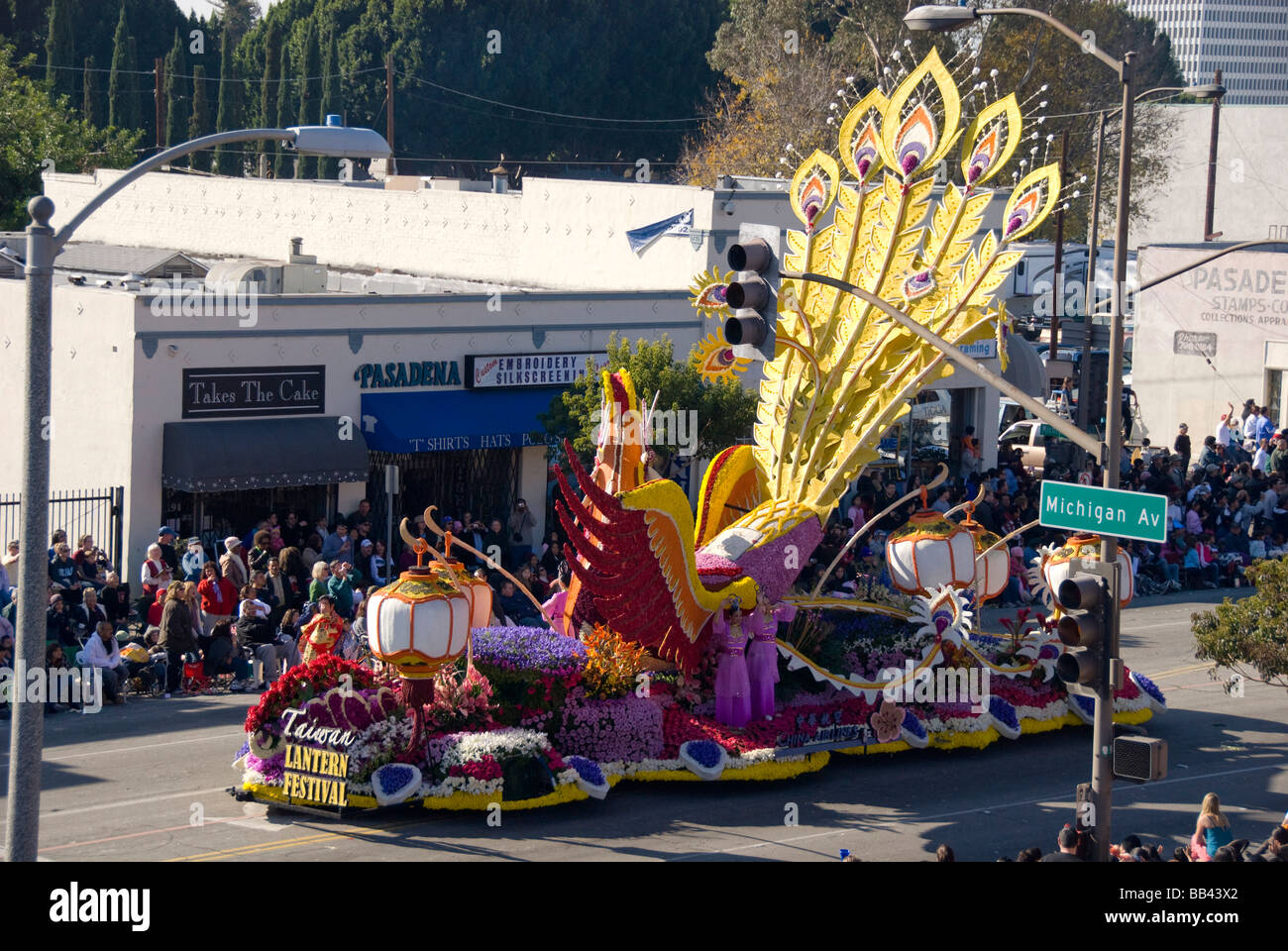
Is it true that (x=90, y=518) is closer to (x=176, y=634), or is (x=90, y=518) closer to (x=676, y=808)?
(x=176, y=634)

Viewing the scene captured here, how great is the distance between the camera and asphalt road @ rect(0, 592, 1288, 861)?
15547mm

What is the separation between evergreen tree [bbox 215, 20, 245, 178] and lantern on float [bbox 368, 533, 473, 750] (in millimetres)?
65788

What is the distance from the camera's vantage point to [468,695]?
56.0 ft

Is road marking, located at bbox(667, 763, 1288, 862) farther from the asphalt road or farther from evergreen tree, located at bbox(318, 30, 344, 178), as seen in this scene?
evergreen tree, located at bbox(318, 30, 344, 178)

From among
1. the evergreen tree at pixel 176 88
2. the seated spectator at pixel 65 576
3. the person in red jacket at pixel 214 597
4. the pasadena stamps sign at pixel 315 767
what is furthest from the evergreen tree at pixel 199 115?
the pasadena stamps sign at pixel 315 767

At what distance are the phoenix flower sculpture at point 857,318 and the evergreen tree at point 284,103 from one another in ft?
191

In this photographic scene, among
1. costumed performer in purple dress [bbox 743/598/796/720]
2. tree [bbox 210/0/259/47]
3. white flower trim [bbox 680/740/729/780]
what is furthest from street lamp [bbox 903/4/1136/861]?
tree [bbox 210/0/259/47]

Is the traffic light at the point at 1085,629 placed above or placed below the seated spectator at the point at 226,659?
above

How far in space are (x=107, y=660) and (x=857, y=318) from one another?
9613 millimetres

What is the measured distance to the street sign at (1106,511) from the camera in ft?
39.7

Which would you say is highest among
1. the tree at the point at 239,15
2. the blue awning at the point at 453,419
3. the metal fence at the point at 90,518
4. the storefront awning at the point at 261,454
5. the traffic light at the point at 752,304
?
the tree at the point at 239,15

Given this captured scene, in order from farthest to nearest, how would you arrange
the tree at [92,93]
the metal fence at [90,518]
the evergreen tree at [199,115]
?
the evergreen tree at [199,115] → the tree at [92,93] → the metal fence at [90,518]

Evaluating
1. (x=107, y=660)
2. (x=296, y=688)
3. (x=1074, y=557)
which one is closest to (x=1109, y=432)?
(x=1074, y=557)

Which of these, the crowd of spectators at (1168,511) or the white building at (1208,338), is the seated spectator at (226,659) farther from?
the white building at (1208,338)
